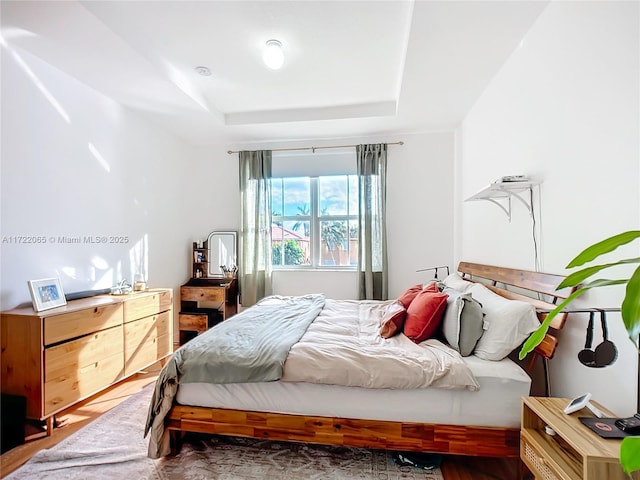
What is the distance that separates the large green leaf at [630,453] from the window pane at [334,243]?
3592mm

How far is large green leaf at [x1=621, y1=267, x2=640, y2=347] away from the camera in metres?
0.55

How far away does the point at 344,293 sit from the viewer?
13.3ft

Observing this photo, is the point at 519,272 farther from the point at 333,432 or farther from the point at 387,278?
the point at 387,278

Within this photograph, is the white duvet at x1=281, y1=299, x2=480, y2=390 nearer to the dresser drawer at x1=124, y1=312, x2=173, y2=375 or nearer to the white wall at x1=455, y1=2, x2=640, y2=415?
the white wall at x1=455, y1=2, x2=640, y2=415

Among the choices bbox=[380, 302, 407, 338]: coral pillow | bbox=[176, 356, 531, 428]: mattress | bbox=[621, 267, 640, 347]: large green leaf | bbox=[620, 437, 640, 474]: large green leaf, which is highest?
bbox=[621, 267, 640, 347]: large green leaf

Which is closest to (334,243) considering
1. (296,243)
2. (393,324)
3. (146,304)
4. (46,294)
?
(296,243)

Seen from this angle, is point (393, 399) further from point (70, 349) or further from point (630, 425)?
point (70, 349)

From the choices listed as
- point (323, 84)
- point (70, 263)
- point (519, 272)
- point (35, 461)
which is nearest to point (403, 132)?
point (323, 84)

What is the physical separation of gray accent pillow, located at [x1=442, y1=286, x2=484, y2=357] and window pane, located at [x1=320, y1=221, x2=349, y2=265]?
2.29 meters

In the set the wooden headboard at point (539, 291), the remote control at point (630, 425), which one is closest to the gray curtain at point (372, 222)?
the wooden headboard at point (539, 291)

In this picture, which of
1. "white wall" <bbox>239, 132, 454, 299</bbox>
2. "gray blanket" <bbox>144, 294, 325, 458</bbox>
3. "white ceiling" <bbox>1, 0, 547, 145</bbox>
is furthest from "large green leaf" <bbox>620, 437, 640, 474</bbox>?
"white wall" <bbox>239, 132, 454, 299</bbox>

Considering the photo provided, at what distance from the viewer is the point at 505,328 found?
169cm

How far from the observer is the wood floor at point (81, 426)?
169 centimetres

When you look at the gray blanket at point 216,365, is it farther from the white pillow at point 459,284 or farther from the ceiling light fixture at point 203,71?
the ceiling light fixture at point 203,71
